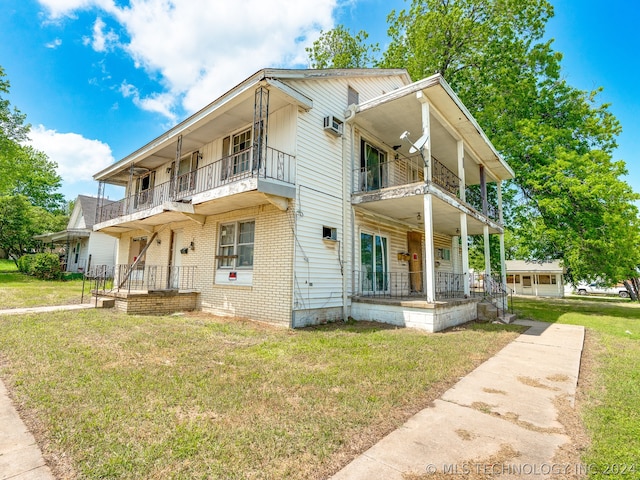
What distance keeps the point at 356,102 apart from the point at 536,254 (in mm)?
18103

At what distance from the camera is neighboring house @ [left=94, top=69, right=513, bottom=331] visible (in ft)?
27.2

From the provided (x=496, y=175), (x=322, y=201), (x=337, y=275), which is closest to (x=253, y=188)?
(x=322, y=201)

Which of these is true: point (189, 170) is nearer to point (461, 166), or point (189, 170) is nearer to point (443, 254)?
point (461, 166)

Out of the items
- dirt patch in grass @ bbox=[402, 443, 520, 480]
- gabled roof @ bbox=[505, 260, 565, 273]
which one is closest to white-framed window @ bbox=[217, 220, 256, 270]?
dirt patch in grass @ bbox=[402, 443, 520, 480]

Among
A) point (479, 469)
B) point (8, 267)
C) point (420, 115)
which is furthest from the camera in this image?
point (8, 267)

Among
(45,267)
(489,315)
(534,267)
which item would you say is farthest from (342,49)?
(534,267)

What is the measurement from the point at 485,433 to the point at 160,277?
12828 mm

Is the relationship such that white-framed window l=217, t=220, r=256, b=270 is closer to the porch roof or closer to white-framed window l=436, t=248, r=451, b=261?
the porch roof

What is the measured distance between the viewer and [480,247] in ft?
65.1

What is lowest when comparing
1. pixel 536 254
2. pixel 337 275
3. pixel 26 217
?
pixel 337 275

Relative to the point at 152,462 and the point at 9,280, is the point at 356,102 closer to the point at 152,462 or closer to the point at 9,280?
the point at 152,462

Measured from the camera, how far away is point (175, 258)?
40.4ft

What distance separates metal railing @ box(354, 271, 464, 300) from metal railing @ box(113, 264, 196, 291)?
6070 mm

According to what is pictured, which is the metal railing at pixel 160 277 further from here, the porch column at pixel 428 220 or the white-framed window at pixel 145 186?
the porch column at pixel 428 220
